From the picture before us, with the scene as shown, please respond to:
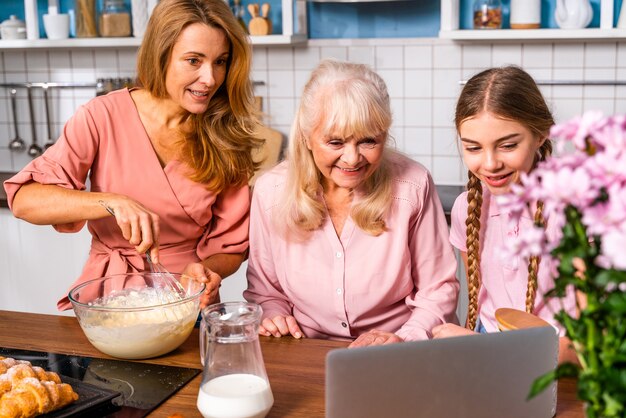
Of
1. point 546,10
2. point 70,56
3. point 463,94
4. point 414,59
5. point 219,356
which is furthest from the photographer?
point 70,56

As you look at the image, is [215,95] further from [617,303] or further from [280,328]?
[617,303]

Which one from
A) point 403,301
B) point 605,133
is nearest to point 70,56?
point 403,301

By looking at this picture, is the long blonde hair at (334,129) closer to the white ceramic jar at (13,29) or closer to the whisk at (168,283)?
the whisk at (168,283)

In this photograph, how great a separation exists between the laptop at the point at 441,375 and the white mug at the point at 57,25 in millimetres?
2807

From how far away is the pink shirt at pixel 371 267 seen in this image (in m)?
1.77

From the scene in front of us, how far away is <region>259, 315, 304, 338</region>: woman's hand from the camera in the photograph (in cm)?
157

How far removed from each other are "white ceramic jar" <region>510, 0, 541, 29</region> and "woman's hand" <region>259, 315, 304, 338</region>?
175 centimetres

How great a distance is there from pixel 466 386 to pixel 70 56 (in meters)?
3.01

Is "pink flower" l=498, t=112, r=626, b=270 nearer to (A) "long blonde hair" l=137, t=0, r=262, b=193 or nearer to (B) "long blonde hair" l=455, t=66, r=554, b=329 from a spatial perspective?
(B) "long blonde hair" l=455, t=66, r=554, b=329

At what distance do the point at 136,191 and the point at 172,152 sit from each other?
13 centimetres

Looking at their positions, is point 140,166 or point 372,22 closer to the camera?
point 140,166

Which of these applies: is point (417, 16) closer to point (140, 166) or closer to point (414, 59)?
point (414, 59)

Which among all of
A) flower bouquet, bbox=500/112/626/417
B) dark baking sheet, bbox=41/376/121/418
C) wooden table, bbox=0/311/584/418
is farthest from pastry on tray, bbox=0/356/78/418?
flower bouquet, bbox=500/112/626/417

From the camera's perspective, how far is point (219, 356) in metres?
1.16
